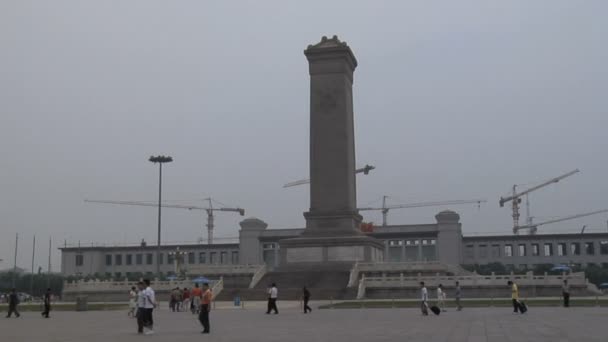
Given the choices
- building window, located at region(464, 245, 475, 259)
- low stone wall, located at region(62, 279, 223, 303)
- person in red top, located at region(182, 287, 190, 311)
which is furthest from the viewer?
building window, located at region(464, 245, 475, 259)

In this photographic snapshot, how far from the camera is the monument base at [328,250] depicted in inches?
2431

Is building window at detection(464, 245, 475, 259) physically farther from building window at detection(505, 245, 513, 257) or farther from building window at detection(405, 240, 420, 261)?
building window at detection(405, 240, 420, 261)

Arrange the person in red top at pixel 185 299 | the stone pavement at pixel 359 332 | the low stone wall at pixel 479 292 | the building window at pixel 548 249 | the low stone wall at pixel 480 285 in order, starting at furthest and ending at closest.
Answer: the building window at pixel 548 249 < the low stone wall at pixel 480 285 < the low stone wall at pixel 479 292 < the person in red top at pixel 185 299 < the stone pavement at pixel 359 332

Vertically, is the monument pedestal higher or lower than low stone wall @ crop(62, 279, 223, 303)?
higher

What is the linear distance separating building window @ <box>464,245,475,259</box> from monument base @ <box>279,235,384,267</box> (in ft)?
191

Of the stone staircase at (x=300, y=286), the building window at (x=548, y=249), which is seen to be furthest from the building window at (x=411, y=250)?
the stone staircase at (x=300, y=286)

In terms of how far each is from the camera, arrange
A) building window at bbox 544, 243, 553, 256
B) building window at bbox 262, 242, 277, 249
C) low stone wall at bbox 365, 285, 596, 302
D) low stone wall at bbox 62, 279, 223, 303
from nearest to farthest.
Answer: low stone wall at bbox 365, 285, 596, 302, low stone wall at bbox 62, 279, 223, 303, building window at bbox 544, 243, 553, 256, building window at bbox 262, 242, 277, 249

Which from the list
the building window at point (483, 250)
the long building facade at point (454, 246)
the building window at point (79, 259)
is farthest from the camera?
the building window at point (79, 259)

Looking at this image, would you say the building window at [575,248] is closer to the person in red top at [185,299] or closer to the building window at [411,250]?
the building window at [411,250]

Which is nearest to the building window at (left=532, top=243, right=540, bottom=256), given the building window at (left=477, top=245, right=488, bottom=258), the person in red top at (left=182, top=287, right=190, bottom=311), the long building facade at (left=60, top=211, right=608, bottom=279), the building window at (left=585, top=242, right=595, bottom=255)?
the long building facade at (left=60, top=211, right=608, bottom=279)

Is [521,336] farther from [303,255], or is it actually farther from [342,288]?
[303,255]

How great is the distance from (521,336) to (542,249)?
339 feet

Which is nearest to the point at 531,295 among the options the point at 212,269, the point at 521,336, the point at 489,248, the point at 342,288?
the point at 342,288

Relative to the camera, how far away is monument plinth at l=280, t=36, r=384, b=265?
62.4 meters
